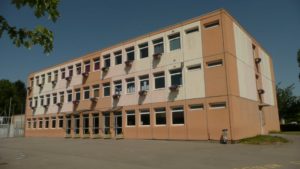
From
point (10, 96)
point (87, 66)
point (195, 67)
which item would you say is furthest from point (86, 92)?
point (10, 96)

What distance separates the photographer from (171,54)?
24297 millimetres

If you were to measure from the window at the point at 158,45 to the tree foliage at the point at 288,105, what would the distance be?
35.3 m

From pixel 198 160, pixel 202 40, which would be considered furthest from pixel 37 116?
pixel 198 160

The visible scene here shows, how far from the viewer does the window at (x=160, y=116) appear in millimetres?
23828

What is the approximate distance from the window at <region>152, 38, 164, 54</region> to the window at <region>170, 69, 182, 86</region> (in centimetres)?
Answer: 255

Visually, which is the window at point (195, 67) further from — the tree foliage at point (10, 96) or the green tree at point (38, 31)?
the tree foliage at point (10, 96)

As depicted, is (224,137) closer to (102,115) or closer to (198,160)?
(198,160)

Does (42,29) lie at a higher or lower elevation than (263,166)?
higher

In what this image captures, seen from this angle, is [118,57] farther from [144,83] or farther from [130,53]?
[144,83]

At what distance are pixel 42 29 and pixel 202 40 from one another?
744 inches

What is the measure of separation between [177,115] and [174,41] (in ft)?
21.6

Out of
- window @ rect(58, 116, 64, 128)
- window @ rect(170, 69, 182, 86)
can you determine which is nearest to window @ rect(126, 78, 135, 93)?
window @ rect(170, 69, 182, 86)

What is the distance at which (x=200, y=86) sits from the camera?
21.9 metres

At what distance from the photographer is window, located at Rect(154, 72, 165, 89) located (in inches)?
972
